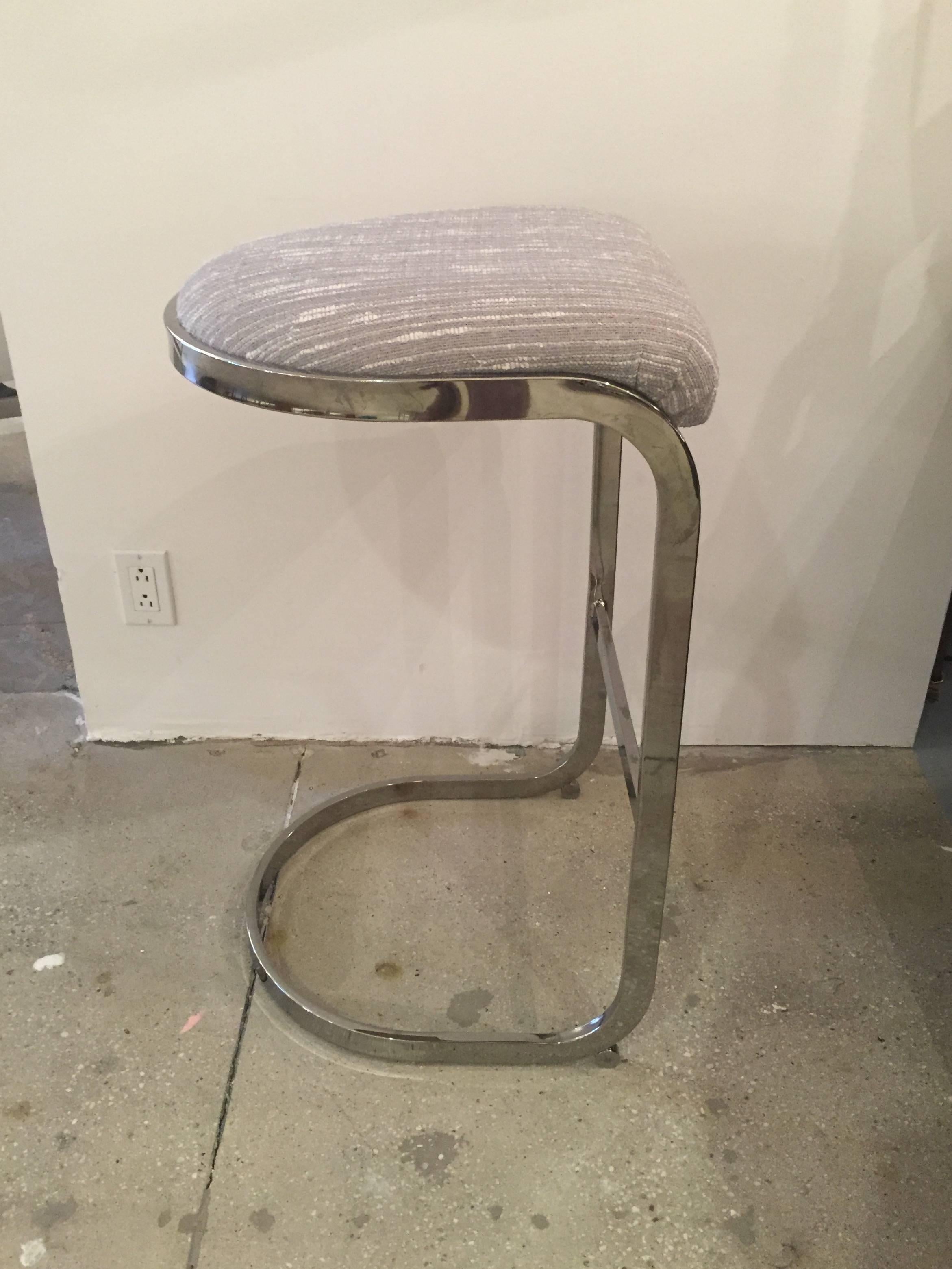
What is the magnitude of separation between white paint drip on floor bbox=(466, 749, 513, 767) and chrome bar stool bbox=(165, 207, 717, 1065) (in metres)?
0.52

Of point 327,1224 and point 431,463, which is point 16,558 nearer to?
point 431,463

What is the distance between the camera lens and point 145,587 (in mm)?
1287

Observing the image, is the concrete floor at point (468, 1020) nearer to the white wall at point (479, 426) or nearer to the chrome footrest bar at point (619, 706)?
the white wall at point (479, 426)

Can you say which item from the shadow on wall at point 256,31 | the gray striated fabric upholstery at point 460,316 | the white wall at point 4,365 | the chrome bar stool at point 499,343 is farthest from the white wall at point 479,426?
the white wall at point 4,365

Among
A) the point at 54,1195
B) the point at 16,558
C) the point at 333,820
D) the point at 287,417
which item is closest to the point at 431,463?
the point at 287,417

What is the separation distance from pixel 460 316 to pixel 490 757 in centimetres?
84

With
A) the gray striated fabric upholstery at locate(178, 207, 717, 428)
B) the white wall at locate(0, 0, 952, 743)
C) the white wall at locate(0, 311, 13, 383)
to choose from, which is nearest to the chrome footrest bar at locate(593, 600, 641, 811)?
the white wall at locate(0, 0, 952, 743)

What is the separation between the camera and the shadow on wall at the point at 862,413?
102 centimetres

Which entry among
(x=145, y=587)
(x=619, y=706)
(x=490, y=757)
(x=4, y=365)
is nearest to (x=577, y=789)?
(x=490, y=757)

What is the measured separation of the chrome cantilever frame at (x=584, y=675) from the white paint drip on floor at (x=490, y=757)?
0.09 meters

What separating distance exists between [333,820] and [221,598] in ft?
1.08

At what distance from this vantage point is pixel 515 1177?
0.85 metres

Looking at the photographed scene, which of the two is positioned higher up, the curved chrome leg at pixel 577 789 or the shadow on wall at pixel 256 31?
the shadow on wall at pixel 256 31

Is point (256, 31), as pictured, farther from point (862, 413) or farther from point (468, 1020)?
point (468, 1020)
